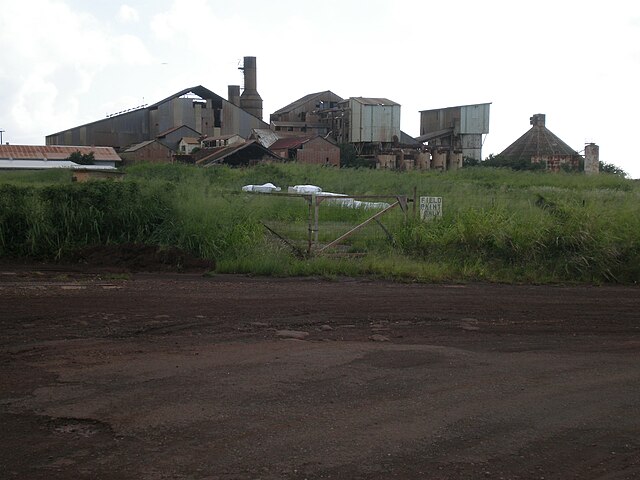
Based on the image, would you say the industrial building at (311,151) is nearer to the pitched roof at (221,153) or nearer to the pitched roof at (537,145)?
the pitched roof at (221,153)

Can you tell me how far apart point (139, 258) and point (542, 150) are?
64.8 m

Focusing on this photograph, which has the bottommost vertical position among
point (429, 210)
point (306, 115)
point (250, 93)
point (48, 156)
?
point (429, 210)

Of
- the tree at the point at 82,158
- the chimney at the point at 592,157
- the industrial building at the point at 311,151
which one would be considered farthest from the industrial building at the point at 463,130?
the tree at the point at 82,158

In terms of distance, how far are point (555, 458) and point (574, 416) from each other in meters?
1.12

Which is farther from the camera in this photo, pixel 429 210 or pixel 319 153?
pixel 319 153

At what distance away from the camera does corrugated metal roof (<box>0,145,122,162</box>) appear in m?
61.8

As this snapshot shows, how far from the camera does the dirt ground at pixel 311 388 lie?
5918 mm

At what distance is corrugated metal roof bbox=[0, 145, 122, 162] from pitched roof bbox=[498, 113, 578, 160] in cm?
3993

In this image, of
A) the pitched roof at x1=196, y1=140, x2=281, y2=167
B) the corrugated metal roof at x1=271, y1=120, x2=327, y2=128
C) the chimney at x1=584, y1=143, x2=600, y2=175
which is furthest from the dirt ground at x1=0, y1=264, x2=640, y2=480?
the corrugated metal roof at x1=271, y1=120, x2=327, y2=128

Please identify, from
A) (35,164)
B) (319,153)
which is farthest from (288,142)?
(35,164)

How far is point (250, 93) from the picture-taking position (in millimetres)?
84125

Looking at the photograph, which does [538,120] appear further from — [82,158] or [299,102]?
[82,158]

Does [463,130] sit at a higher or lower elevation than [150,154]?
higher

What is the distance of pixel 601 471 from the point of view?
5863mm
